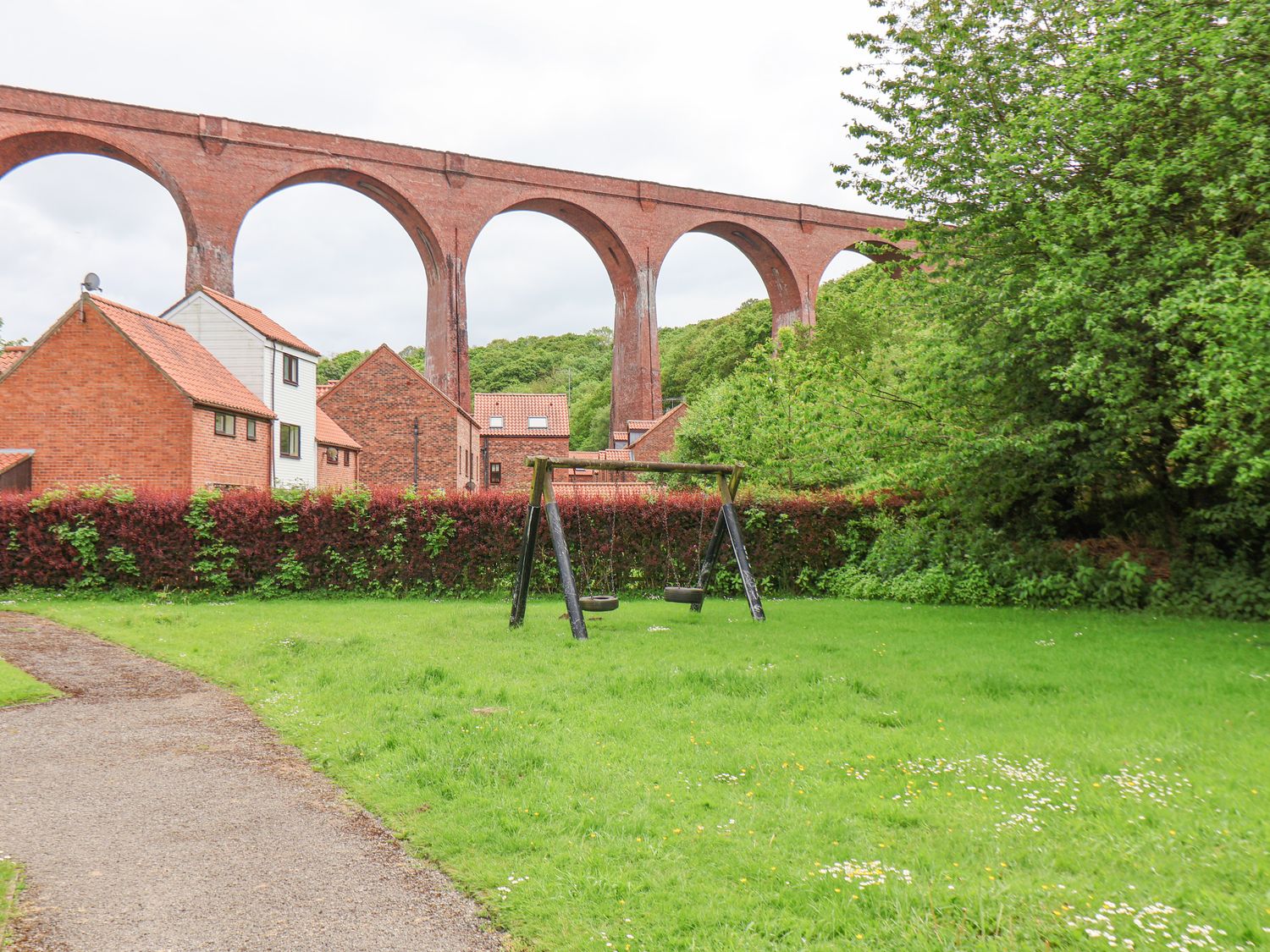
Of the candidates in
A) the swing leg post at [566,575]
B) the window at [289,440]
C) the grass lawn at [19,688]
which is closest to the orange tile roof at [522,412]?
the window at [289,440]

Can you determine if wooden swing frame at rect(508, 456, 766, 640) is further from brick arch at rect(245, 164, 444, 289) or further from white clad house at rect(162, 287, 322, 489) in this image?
brick arch at rect(245, 164, 444, 289)

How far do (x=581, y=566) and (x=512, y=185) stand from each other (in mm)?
25977

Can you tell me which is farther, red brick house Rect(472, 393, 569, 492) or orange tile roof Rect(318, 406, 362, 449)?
red brick house Rect(472, 393, 569, 492)

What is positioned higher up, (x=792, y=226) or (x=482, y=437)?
(x=792, y=226)

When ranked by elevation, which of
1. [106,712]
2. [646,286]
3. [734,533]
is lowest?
[106,712]

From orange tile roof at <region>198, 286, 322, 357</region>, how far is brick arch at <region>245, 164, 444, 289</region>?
8719 mm

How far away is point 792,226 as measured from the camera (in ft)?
146

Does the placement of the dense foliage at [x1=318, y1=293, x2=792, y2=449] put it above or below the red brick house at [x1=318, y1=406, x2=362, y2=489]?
above

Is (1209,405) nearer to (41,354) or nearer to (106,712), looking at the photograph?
(106,712)

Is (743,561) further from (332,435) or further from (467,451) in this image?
(467,451)

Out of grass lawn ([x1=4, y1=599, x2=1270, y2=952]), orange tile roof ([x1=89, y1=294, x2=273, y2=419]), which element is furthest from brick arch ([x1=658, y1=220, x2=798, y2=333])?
grass lawn ([x1=4, y1=599, x2=1270, y2=952])

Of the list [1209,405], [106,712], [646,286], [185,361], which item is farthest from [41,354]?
[646,286]

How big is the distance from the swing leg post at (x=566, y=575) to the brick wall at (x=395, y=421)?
2290 centimetres

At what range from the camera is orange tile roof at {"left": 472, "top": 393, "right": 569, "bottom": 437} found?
42719 millimetres
